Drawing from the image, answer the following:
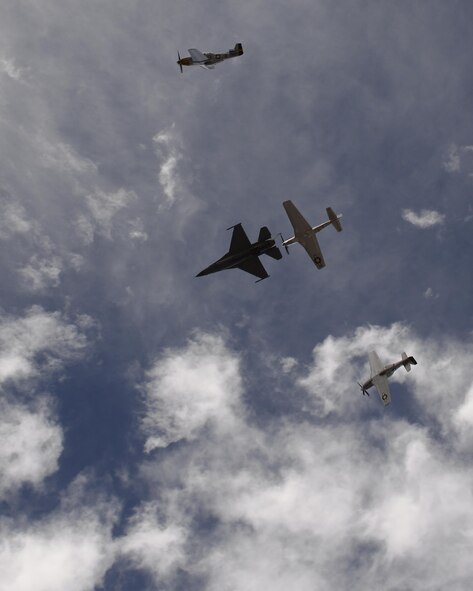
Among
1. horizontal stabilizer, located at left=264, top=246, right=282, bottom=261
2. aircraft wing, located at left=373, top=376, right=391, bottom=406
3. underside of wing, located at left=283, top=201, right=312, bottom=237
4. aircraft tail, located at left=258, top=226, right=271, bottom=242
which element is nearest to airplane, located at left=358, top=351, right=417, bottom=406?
aircraft wing, located at left=373, top=376, right=391, bottom=406

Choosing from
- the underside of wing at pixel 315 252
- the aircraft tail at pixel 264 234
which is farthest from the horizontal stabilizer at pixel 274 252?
the underside of wing at pixel 315 252

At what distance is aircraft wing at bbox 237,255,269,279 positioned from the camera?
7644 centimetres

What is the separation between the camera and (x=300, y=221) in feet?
270

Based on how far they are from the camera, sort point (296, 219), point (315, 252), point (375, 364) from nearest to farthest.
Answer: point (296, 219) → point (315, 252) → point (375, 364)

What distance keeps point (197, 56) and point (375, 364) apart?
83.4 m

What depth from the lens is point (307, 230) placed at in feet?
273

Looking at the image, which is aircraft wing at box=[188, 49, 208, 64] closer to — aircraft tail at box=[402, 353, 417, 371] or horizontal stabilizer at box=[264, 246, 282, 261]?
horizontal stabilizer at box=[264, 246, 282, 261]

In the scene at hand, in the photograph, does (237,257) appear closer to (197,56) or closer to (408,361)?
(197,56)

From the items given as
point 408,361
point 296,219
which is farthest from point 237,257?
point 408,361

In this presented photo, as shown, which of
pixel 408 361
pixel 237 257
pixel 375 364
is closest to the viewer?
pixel 237 257

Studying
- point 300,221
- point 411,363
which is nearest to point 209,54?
point 300,221

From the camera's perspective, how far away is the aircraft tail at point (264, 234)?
74.6 metres

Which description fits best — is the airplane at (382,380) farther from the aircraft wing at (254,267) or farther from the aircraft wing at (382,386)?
the aircraft wing at (254,267)

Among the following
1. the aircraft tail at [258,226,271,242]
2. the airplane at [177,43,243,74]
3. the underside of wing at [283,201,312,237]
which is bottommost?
the aircraft tail at [258,226,271,242]
